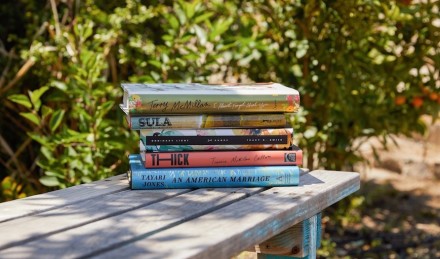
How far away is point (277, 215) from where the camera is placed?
2.24 meters

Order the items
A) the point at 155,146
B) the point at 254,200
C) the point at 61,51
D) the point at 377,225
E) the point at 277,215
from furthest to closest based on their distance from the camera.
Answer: the point at 377,225
the point at 61,51
the point at 155,146
the point at 254,200
the point at 277,215

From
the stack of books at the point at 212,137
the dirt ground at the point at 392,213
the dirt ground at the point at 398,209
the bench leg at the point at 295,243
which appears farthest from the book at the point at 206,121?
the dirt ground at the point at 398,209

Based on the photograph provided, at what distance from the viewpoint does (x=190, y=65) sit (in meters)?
4.44

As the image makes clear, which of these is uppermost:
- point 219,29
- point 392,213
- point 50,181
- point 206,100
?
point 219,29

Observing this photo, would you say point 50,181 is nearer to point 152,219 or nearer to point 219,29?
point 219,29

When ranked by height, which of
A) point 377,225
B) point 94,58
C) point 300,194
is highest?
point 94,58

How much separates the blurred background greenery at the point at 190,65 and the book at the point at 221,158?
144 centimetres

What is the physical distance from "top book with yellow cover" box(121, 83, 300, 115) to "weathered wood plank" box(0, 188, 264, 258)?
0.85ft

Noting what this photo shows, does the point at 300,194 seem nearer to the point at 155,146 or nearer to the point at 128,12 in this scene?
the point at 155,146

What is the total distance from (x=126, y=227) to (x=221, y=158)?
58 centimetres

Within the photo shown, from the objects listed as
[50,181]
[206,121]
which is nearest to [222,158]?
[206,121]

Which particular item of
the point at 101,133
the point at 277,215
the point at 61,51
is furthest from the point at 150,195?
the point at 61,51

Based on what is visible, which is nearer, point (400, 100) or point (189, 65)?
point (189, 65)

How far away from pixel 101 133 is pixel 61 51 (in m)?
0.57
